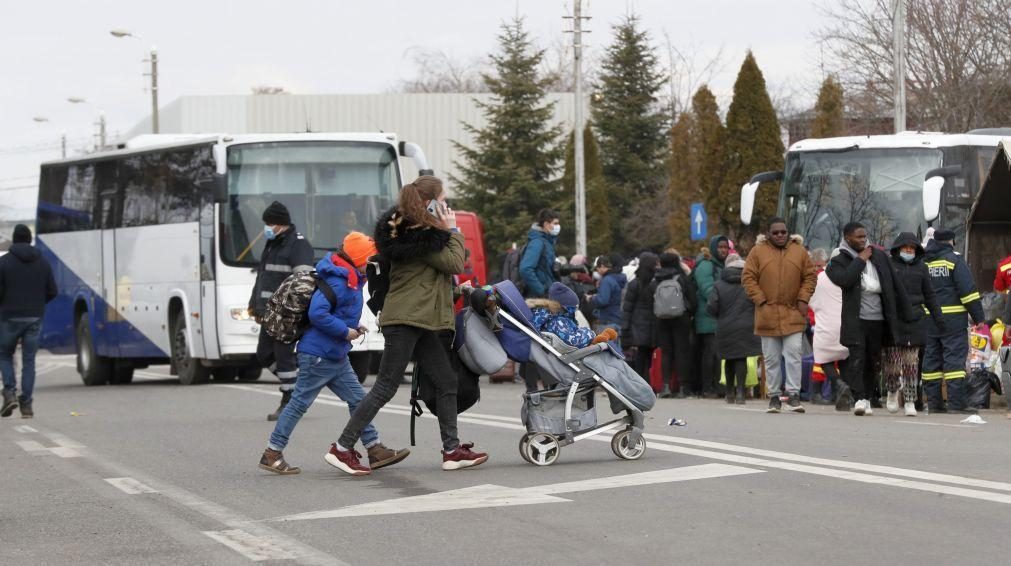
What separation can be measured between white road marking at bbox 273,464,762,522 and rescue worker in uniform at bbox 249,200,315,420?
18.1ft

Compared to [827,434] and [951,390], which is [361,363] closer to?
[827,434]

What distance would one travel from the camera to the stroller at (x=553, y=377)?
1064 cm

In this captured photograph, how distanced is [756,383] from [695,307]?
3.68ft

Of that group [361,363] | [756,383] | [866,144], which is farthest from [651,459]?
[866,144]

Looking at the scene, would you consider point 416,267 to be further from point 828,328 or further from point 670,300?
point 670,300

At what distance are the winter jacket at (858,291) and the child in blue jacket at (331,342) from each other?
6.21m

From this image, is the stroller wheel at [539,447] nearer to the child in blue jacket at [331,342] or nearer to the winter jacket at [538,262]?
the child in blue jacket at [331,342]

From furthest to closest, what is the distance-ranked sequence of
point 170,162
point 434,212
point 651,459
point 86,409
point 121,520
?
1. point 170,162
2. point 86,409
3. point 651,459
4. point 434,212
5. point 121,520

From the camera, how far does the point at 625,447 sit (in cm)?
1093

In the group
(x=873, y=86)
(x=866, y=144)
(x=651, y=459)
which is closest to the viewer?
(x=651, y=459)

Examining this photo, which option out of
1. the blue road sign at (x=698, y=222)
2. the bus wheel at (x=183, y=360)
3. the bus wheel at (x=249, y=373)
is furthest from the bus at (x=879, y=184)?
the blue road sign at (x=698, y=222)

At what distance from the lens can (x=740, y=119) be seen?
1928 inches

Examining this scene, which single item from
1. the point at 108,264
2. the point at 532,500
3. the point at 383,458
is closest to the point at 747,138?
the point at 108,264

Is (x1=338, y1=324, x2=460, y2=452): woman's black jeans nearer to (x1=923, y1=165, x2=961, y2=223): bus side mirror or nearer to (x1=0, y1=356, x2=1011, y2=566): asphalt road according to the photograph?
(x1=0, y1=356, x2=1011, y2=566): asphalt road
